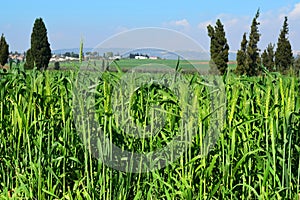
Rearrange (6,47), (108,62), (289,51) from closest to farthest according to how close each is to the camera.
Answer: (108,62) → (289,51) → (6,47)

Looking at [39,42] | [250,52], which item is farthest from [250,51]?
[39,42]

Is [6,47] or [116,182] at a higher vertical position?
[6,47]

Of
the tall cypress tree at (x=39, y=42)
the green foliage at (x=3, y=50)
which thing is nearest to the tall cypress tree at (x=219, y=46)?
the tall cypress tree at (x=39, y=42)

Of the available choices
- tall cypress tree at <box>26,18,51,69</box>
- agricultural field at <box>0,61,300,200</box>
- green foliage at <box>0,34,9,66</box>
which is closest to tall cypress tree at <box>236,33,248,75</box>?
tall cypress tree at <box>26,18,51,69</box>

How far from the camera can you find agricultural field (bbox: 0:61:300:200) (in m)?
2.72

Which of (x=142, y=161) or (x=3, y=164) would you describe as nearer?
(x=142, y=161)

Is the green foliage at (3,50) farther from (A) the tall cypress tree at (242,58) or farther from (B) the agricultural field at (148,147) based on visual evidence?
(B) the agricultural field at (148,147)

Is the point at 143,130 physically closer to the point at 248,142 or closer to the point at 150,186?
the point at 150,186

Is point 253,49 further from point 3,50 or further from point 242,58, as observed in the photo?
point 3,50

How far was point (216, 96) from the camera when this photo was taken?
291cm

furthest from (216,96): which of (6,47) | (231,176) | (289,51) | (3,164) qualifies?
(6,47)

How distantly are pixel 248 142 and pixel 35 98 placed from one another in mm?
1421

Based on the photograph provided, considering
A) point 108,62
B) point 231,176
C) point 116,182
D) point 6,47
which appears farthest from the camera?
point 6,47

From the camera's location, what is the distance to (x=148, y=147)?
314cm
